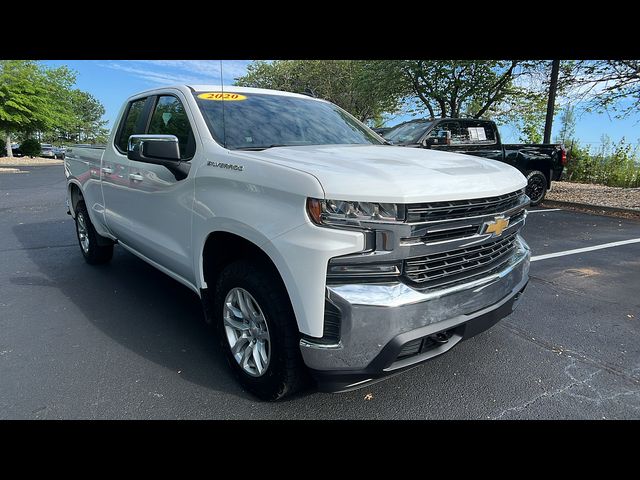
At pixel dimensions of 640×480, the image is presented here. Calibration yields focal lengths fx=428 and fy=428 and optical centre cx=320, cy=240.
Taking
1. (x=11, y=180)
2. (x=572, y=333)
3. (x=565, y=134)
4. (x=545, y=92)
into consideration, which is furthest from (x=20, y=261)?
(x=565, y=134)

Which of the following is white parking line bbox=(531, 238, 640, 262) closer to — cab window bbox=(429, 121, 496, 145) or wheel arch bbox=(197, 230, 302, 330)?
cab window bbox=(429, 121, 496, 145)

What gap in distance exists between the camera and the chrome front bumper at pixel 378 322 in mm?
2002

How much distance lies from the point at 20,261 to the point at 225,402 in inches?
179

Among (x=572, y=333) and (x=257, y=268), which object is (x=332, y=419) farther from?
(x=572, y=333)

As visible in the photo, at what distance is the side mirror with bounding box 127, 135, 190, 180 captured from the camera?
9.05ft

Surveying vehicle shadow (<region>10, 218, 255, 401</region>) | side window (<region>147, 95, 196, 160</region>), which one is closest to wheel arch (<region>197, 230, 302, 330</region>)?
vehicle shadow (<region>10, 218, 255, 401</region>)

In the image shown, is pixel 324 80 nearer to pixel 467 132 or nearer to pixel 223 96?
pixel 467 132

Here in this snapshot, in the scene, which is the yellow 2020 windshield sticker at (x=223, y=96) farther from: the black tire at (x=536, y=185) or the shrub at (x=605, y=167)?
the shrub at (x=605, y=167)

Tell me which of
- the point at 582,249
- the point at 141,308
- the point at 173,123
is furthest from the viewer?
the point at 582,249

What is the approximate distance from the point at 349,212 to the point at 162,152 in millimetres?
1445

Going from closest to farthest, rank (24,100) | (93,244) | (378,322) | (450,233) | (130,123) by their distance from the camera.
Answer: (378,322), (450,233), (130,123), (93,244), (24,100)

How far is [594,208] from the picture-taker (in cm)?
1024

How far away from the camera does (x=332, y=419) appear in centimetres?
248

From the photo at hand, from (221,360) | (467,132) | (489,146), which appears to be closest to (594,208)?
(489,146)
